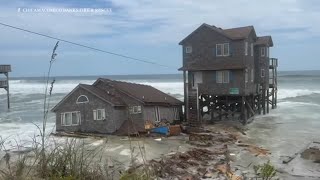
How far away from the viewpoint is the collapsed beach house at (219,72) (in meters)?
34.4

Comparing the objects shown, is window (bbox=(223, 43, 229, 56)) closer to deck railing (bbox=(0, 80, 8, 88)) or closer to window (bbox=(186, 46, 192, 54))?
window (bbox=(186, 46, 192, 54))

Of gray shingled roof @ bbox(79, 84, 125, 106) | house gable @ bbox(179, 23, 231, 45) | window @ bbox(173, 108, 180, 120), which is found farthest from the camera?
window @ bbox(173, 108, 180, 120)

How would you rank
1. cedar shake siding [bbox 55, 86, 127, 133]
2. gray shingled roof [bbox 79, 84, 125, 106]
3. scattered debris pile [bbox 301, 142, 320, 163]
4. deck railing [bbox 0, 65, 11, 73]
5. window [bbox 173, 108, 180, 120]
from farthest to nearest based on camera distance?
deck railing [bbox 0, 65, 11, 73], window [bbox 173, 108, 180, 120], gray shingled roof [bbox 79, 84, 125, 106], cedar shake siding [bbox 55, 86, 127, 133], scattered debris pile [bbox 301, 142, 320, 163]

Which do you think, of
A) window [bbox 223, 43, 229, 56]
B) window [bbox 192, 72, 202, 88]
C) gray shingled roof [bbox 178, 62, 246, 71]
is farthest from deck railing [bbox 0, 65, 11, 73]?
window [bbox 223, 43, 229, 56]

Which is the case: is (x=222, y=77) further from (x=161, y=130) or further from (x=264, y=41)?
(x=161, y=130)

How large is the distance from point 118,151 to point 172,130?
7.33 metres

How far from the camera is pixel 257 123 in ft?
120

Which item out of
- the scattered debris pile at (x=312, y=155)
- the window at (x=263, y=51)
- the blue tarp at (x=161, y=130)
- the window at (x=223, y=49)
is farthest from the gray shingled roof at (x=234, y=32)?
the scattered debris pile at (x=312, y=155)

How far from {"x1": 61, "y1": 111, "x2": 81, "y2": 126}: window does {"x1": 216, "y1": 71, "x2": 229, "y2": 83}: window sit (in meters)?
11.7

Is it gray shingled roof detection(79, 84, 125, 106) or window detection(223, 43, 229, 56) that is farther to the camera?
window detection(223, 43, 229, 56)

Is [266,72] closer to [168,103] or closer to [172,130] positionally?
[168,103]

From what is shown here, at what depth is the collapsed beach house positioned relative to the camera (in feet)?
113

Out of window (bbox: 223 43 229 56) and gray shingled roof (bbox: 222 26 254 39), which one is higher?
gray shingled roof (bbox: 222 26 254 39)


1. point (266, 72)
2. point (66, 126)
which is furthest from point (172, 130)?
point (266, 72)
